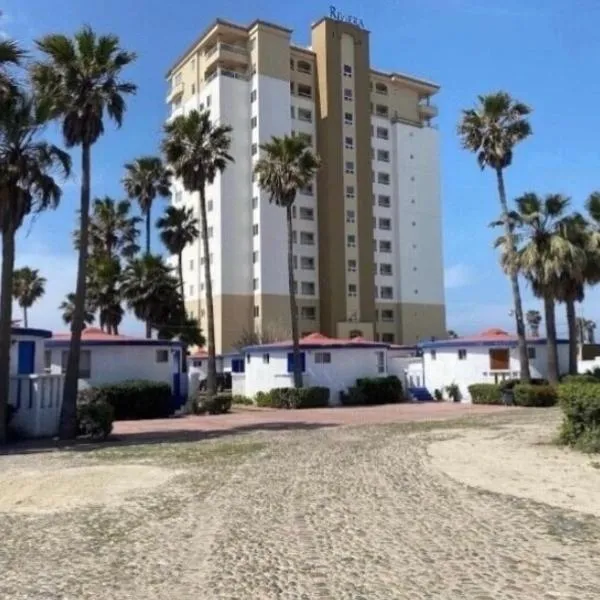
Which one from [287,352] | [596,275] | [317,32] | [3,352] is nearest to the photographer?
[3,352]

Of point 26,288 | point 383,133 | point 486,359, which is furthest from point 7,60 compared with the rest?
point 383,133

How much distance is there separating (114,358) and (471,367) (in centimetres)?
1858

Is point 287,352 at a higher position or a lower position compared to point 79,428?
higher

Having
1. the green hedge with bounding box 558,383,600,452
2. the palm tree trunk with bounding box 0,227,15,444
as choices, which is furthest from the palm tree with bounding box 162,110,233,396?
the green hedge with bounding box 558,383,600,452

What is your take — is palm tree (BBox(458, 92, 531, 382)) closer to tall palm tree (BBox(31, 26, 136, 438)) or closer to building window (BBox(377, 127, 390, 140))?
tall palm tree (BBox(31, 26, 136, 438))

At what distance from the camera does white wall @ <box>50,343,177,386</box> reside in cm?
3247

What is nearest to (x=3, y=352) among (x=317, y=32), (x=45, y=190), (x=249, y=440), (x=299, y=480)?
(x=45, y=190)

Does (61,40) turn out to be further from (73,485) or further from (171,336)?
(171,336)

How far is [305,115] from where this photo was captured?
242 ft

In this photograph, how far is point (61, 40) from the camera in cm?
2277

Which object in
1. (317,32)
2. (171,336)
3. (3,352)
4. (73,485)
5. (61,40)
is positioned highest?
(317,32)

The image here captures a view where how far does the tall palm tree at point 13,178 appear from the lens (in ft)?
69.7

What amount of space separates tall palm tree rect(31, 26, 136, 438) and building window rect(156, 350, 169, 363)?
1075 cm

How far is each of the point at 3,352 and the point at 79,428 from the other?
329cm
